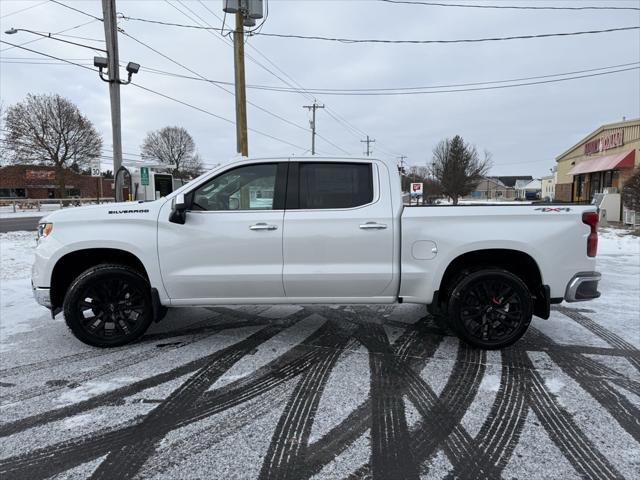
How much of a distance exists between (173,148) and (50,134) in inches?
1234

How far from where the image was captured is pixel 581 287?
4.23m

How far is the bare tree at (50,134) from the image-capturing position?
121ft

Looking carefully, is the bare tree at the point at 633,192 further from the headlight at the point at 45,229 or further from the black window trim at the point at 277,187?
the headlight at the point at 45,229

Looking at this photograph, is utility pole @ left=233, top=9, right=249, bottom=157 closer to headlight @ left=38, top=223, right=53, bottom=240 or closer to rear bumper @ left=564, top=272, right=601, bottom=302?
headlight @ left=38, top=223, right=53, bottom=240

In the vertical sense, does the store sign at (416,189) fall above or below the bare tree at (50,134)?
below

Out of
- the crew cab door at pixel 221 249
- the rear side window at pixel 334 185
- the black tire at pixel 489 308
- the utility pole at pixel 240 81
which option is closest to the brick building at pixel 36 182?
the utility pole at pixel 240 81

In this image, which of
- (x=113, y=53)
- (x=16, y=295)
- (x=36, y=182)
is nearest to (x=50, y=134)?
(x=36, y=182)

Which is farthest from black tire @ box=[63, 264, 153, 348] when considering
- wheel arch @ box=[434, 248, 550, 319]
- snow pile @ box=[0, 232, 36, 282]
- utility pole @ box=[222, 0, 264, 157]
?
utility pole @ box=[222, 0, 264, 157]

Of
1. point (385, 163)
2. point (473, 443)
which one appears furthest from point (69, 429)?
point (385, 163)

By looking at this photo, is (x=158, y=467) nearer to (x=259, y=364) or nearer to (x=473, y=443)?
(x=259, y=364)

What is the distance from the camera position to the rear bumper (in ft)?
13.9

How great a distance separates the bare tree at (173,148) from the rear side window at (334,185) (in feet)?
220

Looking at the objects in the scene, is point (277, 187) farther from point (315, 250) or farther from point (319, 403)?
point (319, 403)

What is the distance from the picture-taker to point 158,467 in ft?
8.38
